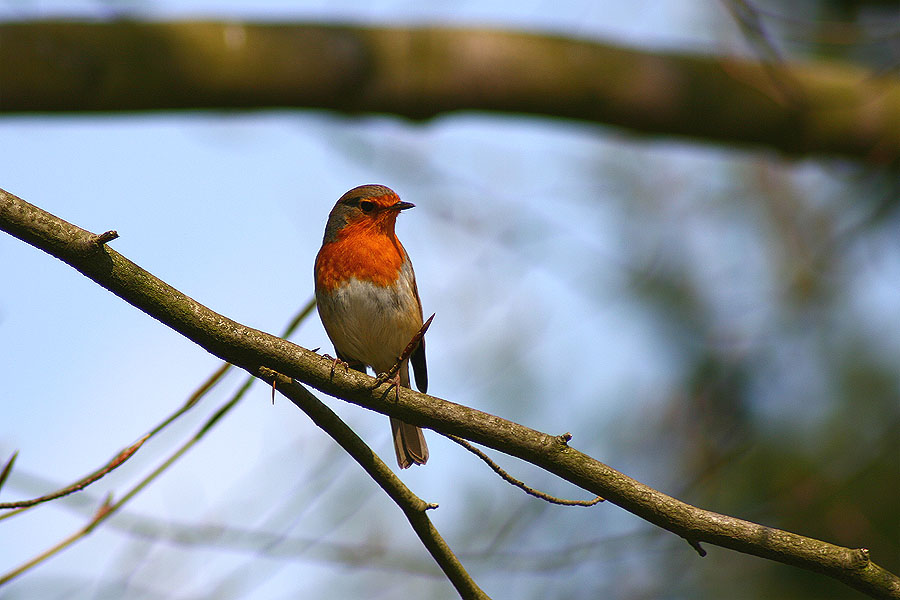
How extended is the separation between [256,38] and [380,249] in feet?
7.64

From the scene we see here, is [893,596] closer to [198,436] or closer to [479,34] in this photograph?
[198,436]

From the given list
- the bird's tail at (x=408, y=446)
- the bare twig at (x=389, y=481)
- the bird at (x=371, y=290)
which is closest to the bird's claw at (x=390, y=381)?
the bare twig at (x=389, y=481)

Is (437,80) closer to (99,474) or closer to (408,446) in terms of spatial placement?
(408,446)

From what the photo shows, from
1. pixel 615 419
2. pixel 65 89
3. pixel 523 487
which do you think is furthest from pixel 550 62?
pixel 523 487

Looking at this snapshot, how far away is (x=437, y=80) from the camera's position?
6.33 meters

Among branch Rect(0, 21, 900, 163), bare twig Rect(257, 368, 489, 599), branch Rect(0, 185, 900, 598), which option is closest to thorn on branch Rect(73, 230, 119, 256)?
branch Rect(0, 185, 900, 598)

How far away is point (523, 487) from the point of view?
2.68 metres

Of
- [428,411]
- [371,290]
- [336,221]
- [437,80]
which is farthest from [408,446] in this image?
[437,80]

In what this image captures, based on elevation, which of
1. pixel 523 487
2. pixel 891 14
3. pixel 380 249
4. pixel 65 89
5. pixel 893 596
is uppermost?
pixel 891 14

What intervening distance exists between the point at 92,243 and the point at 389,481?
1.04 m

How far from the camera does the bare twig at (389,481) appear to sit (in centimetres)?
250

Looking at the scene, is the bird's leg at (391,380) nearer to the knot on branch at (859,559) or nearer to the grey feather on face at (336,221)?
the knot on branch at (859,559)

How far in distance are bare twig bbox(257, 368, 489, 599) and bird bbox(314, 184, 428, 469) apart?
176 centimetres

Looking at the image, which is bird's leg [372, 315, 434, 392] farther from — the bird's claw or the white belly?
the white belly
